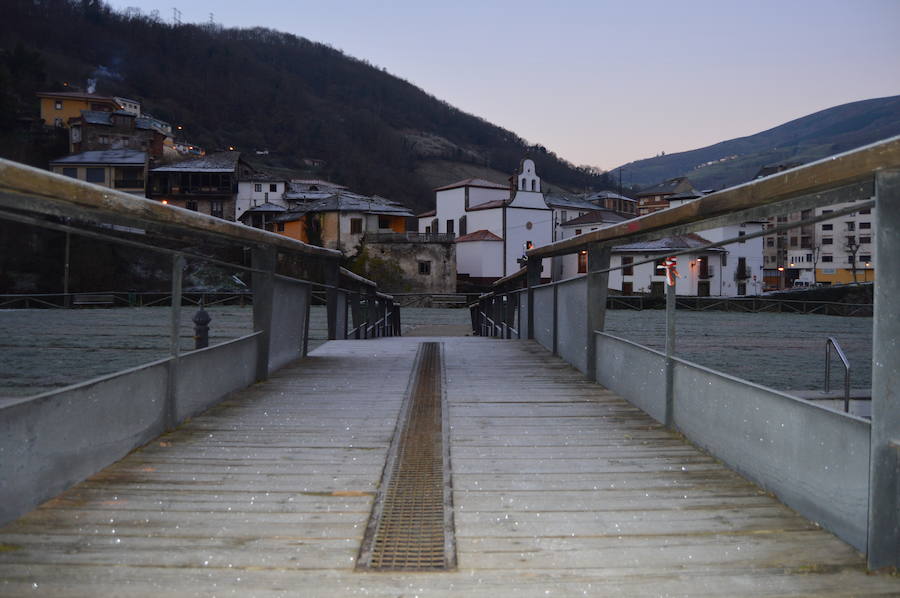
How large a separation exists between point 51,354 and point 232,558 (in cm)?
1286

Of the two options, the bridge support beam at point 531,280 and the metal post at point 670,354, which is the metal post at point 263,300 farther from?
the bridge support beam at point 531,280

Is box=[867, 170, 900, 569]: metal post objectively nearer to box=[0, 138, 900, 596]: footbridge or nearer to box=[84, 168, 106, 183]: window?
box=[0, 138, 900, 596]: footbridge

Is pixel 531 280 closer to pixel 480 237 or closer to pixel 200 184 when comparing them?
pixel 480 237

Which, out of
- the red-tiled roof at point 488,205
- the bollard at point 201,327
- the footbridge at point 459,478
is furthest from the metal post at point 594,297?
the red-tiled roof at point 488,205

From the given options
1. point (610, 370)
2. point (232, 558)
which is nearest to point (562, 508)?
point (232, 558)

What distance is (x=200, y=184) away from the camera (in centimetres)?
6438

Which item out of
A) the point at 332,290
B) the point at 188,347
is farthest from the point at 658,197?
the point at 332,290

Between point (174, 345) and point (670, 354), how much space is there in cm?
301

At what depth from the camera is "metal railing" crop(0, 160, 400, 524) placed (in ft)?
8.96

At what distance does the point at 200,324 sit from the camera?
7445 mm

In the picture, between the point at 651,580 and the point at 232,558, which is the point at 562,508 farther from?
the point at 232,558

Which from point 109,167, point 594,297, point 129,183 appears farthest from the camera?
point 129,183

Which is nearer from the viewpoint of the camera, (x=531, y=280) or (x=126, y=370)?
(x=126, y=370)

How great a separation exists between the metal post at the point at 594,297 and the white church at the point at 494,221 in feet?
182
